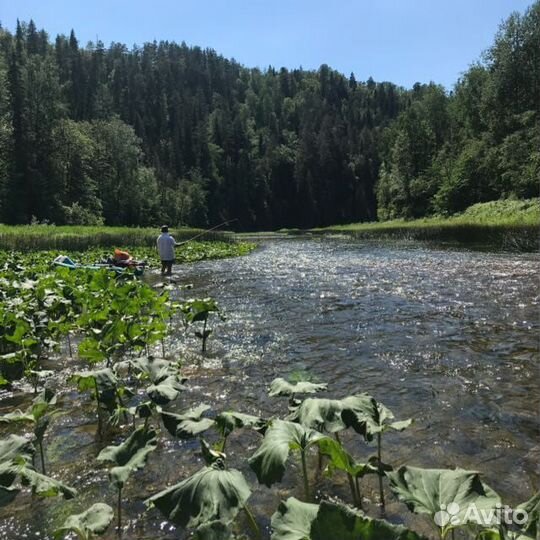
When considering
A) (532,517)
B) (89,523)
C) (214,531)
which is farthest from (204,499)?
(532,517)

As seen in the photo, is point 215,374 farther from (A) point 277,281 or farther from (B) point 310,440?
(A) point 277,281

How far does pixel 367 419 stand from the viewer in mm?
3648

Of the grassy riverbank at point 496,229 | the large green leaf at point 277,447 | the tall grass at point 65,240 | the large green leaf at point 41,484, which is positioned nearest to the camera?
the large green leaf at point 277,447

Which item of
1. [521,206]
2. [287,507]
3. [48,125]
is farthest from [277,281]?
[48,125]

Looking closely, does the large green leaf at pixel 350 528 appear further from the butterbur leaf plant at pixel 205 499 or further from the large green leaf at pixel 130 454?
the large green leaf at pixel 130 454

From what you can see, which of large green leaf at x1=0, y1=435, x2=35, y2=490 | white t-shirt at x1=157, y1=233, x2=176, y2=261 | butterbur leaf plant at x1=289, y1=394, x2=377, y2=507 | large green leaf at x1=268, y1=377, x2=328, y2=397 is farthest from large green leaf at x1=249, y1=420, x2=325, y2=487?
white t-shirt at x1=157, y1=233, x2=176, y2=261

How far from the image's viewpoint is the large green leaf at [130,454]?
3196 mm

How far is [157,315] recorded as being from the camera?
920cm

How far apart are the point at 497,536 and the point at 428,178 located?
83.2m

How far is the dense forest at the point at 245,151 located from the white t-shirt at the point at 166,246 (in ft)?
132

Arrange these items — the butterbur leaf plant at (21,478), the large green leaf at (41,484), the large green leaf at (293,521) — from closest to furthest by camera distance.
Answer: the large green leaf at (293,521) → the butterbur leaf plant at (21,478) → the large green leaf at (41,484)

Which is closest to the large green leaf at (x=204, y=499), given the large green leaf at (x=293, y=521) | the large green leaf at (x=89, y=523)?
the large green leaf at (x=293, y=521)

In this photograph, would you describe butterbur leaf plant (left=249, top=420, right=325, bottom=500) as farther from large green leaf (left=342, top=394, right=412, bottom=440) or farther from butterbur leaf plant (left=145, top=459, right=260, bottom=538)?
large green leaf (left=342, top=394, right=412, bottom=440)

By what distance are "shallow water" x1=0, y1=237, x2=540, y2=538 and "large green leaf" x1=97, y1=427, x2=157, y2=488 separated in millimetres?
777
